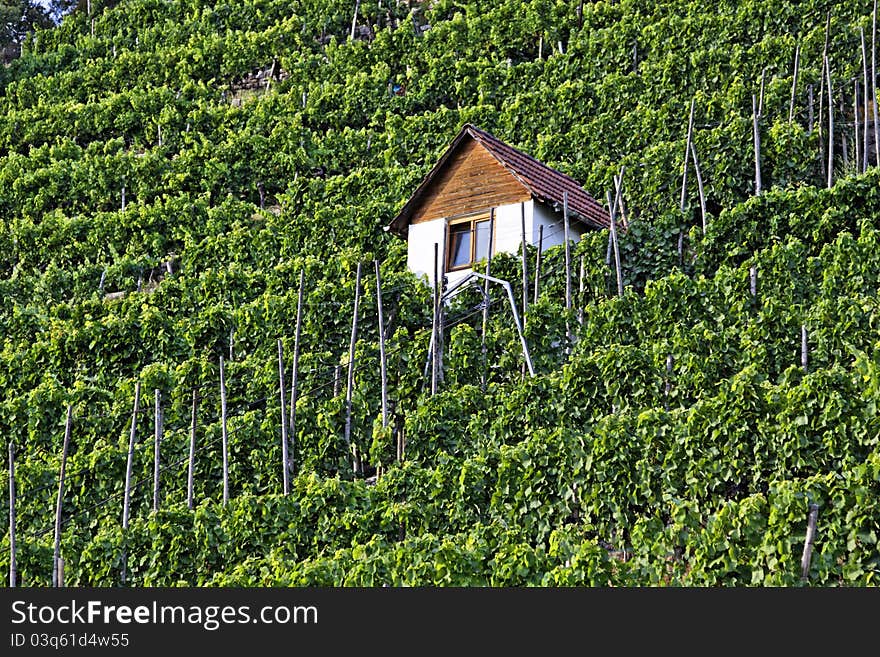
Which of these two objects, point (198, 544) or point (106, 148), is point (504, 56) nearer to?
point (106, 148)

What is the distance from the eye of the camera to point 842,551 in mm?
11000

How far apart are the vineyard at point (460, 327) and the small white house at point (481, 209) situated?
0.55 meters

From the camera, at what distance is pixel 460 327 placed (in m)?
16.2

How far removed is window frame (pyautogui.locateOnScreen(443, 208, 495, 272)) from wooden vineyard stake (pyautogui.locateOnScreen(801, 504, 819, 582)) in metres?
7.86

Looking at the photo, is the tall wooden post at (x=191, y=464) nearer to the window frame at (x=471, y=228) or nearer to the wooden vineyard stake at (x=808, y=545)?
the window frame at (x=471, y=228)

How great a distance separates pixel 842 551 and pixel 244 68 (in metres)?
21.2

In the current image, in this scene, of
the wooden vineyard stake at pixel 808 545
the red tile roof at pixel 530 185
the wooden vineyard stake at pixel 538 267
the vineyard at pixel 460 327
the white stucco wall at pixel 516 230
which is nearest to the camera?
the wooden vineyard stake at pixel 808 545

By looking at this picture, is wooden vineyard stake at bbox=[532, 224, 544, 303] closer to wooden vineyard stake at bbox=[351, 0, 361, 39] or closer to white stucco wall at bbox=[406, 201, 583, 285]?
white stucco wall at bbox=[406, 201, 583, 285]

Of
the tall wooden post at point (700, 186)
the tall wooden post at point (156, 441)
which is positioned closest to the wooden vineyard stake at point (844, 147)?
the tall wooden post at point (700, 186)

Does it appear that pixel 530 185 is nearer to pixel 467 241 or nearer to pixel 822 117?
pixel 467 241

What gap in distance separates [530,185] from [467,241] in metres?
1.06

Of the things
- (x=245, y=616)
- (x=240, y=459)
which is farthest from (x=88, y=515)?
(x=245, y=616)

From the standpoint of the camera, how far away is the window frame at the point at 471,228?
60.2 ft

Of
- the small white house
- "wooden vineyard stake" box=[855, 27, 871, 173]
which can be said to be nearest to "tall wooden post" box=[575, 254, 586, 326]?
the small white house
